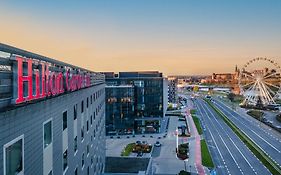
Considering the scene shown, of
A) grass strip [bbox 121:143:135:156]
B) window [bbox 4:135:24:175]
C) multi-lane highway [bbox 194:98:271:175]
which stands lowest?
grass strip [bbox 121:143:135:156]

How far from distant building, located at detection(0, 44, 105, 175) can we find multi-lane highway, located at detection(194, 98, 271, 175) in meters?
37.1

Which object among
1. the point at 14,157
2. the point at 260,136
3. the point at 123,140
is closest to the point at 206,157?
the point at 123,140

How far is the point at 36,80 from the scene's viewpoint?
15734 mm

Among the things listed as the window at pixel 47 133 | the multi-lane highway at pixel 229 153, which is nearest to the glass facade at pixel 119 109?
the multi-lane highway at pixel 229 153

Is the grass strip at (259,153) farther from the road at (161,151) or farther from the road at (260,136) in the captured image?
the road at (161,151)

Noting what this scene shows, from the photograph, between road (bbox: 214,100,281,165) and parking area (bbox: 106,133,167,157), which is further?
parking area (bbox: 106,133,167,157)

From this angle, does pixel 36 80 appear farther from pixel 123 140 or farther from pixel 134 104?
pixel 134 104

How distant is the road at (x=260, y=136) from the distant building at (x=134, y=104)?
28.0 metres

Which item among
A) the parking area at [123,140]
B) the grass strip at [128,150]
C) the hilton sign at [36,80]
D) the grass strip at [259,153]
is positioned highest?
the hilton sign at [36,80]

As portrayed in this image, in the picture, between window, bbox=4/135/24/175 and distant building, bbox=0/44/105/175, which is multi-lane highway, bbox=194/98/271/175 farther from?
window, bbox=4/135/24/175

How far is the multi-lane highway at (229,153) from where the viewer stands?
5538 cm

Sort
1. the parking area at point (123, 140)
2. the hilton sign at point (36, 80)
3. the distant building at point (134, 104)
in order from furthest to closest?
the distant building at point (134, 104) < the parking area at point (123, 140) < the hilton sign at point (36, 80)

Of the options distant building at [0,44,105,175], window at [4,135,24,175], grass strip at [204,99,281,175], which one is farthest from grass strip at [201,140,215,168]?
window at [4,135,24,175]

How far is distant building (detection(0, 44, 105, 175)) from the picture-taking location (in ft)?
42.8
